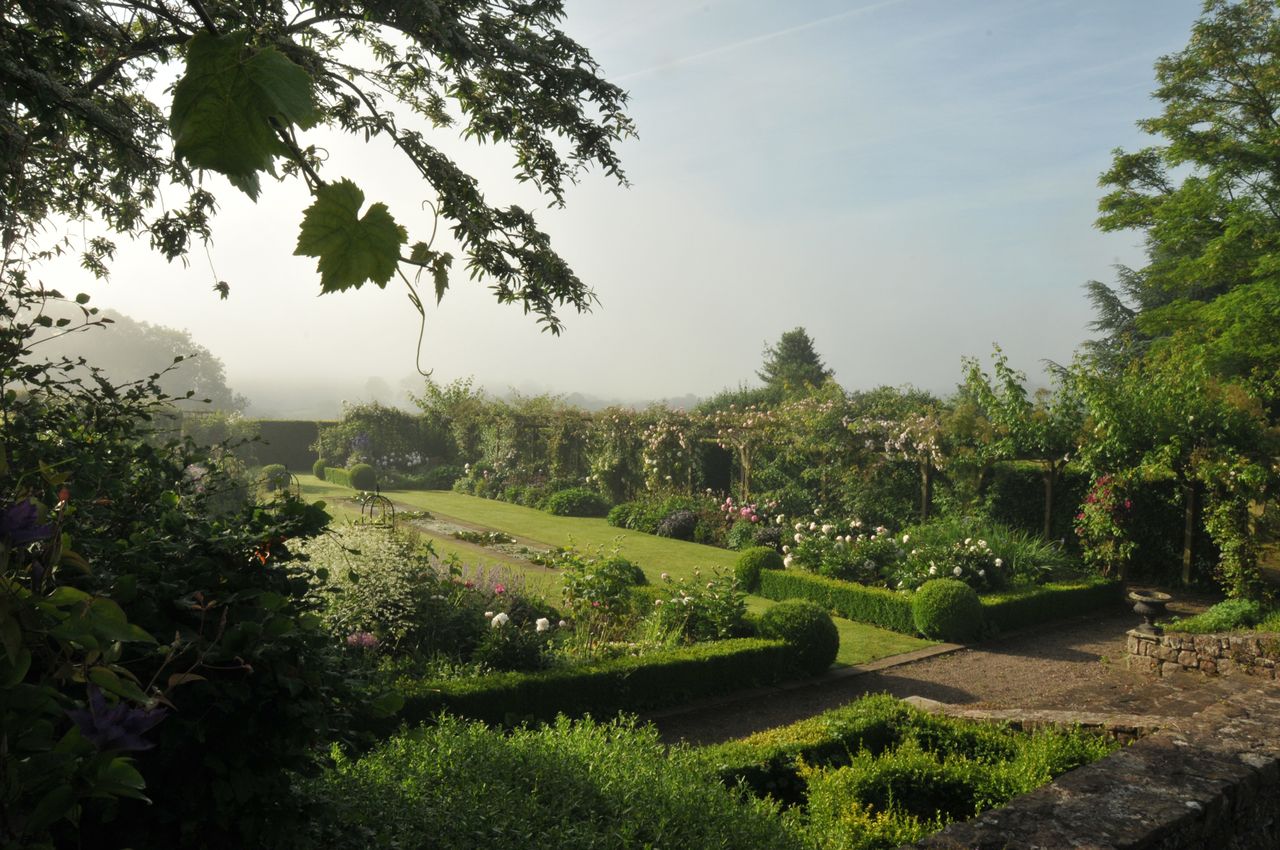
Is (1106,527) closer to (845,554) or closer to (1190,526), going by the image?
(1190,526)

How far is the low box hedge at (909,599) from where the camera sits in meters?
10.2

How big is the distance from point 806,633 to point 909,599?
243cm

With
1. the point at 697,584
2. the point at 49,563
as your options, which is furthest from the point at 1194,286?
the point at 49,563

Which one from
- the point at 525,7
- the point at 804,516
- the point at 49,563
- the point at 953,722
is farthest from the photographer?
the point at 804,516

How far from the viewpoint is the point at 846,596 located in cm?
1073

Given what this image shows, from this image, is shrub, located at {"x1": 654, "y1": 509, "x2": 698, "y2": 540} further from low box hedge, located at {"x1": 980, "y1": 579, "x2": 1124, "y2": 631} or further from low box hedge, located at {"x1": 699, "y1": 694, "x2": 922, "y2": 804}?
low box hedge, located at {"x1": 699, "y1": 694, "x2": 922, "y2": 804}

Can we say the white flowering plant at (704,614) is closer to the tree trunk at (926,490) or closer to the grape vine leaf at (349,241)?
the tree trunk at (926,490)

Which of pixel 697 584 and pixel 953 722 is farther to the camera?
pixel 697 584

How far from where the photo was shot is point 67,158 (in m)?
5.56

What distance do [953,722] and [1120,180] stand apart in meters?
20.8

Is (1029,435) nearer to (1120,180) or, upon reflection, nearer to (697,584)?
(697,584)

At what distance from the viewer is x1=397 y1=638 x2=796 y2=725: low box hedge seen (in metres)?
6.10

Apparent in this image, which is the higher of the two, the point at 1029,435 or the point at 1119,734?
the point at 1029,435

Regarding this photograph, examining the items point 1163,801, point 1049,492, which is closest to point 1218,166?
point 1049,492
